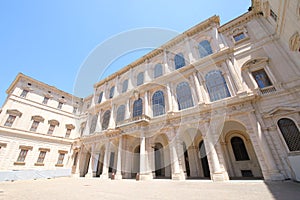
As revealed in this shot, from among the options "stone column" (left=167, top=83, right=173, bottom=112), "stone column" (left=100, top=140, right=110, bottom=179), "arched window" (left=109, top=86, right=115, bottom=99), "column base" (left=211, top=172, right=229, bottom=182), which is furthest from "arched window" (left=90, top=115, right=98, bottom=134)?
"column base" (left=211, top=172, right=229, bottom=182)

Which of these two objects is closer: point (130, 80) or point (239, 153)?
point (239, 153)

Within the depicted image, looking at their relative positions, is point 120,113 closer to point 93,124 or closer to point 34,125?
point 93,124

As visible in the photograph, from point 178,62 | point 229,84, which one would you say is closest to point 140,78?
point 178,62

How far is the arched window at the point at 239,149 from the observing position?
1090 centimetres

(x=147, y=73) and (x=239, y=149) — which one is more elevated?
(x=147, y=73)

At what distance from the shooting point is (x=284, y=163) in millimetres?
7520

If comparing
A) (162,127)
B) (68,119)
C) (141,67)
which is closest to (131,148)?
(162,127)

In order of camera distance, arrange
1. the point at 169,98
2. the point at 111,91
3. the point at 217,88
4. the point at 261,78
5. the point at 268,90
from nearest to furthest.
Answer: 1. the point at 268,90
2. the point at 261,78
3. the point at 217,88
4. the point at 169,98
5. the point at 111,91

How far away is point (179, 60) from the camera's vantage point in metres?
16.0

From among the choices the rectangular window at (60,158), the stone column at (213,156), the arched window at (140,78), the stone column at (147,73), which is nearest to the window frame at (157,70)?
the stone column at (147,73)

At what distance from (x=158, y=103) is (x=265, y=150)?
9.61 meters

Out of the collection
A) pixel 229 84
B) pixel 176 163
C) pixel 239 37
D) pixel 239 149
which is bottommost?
pixel 176 163

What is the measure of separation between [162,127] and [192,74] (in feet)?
20.2

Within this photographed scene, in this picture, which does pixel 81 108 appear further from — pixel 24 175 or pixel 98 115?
pixel 24 175
